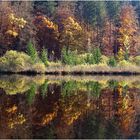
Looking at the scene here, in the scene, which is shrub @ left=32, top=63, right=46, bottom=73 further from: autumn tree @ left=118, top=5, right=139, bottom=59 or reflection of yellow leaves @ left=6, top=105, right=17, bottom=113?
reflection of yellow leaves @ left=6, top=105, right=17, bottom=113

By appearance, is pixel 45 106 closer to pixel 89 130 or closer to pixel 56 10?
pixel 89 130

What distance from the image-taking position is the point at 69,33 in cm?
5066

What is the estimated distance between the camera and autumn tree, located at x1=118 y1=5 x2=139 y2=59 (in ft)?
177

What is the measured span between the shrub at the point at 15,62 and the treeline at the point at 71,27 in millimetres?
4371

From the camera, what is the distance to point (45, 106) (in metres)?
16.3

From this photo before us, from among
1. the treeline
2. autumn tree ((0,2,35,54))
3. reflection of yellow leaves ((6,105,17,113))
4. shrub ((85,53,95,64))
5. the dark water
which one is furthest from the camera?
the treeline

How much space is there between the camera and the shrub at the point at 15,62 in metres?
41.5

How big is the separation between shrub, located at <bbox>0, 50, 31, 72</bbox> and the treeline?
14.3 ft

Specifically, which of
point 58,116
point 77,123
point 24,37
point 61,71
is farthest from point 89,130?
point 24,37

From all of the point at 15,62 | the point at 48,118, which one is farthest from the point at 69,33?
the point at 48,118

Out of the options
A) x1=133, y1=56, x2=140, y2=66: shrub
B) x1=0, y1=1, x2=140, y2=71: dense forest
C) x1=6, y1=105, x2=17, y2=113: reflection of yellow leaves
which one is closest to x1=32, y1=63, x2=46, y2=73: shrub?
x1=0, y1=1, x2=140, y2=71: dense forest

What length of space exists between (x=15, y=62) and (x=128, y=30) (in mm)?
18202

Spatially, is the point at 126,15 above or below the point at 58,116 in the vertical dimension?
above

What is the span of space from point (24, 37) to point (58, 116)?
113 feet
